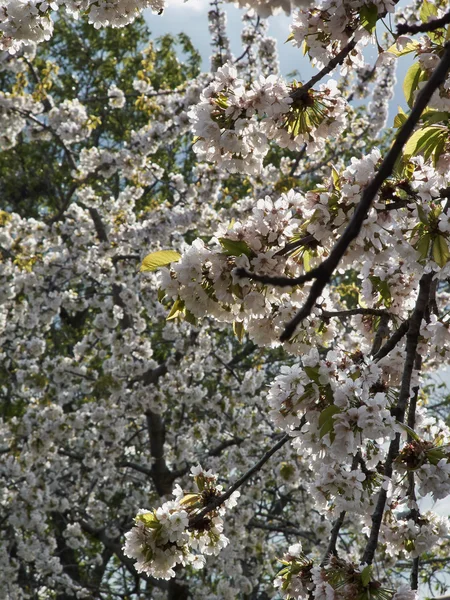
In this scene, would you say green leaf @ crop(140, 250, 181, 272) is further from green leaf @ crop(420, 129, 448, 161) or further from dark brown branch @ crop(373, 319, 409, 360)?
green leaf @ crop(420, 129, 448, 161)

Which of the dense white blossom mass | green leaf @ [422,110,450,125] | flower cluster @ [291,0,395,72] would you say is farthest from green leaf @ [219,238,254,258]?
flower cluster @ [291,0,395,72]

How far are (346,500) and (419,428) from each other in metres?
0.67

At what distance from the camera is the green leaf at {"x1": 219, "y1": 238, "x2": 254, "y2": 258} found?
6.70 ft

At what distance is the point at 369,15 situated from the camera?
2.08 meters

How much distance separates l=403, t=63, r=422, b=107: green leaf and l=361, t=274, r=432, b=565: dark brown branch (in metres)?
0.57

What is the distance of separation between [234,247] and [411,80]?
2.62ft

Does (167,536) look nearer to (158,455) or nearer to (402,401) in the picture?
(402,401)

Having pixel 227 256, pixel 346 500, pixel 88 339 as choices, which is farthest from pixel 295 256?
pixel 88 339

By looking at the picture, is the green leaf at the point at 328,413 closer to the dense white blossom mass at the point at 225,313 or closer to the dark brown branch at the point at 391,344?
the dense white blossom mass at the point at 225,313

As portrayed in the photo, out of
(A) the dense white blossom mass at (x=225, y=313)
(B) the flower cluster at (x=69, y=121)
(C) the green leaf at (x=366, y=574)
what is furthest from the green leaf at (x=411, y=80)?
(B) the flower cluster at (x=69, y=121)

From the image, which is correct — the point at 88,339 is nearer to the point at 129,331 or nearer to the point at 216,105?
the point at 129,331

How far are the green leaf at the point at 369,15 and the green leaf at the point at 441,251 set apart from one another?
0.67 metres

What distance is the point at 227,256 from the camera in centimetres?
210

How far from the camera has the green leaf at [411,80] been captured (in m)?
2.19
